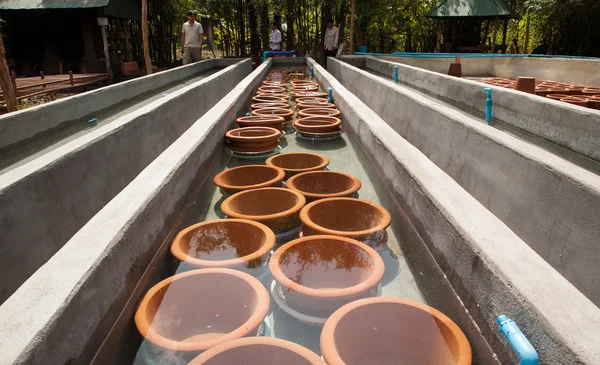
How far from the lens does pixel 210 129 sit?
349cm

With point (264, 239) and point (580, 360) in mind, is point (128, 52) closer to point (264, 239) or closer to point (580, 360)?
point (264, 239)

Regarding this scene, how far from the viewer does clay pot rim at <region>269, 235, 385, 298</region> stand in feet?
5.17

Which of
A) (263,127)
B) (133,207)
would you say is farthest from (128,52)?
(133,207)

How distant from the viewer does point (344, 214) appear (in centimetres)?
241

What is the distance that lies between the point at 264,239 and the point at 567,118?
10.8 feet

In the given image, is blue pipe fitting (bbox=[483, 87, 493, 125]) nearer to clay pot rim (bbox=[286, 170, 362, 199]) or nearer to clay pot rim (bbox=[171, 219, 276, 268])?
clay pot rim (bbox=[286, 170, 362, 199])

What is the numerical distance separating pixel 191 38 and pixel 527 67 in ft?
28.4

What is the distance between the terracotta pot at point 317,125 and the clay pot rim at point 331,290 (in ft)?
8.04

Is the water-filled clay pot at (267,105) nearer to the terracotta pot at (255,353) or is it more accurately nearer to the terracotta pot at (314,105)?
the terracotta pot at (314,105)

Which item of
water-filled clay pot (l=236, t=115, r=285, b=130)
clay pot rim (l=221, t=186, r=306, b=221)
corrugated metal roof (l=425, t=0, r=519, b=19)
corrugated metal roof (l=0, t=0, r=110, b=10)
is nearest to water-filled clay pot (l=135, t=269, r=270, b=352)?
clay pot rim (l=221, t=186, r=306, b=221)

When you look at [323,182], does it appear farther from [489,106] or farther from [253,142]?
[489,106]

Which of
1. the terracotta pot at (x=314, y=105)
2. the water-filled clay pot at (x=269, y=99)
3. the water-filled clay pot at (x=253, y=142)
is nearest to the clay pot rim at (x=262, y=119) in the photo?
the water-filled clay pot at (x=253, y=142)

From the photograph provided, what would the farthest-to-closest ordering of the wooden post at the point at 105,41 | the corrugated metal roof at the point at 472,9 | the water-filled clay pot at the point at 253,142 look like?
the corrugated metal roof at the point at 472,9
the wooden post at the point at 105,41
the water-filled clay pot at the point at 253,142

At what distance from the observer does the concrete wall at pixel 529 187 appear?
236 cm
